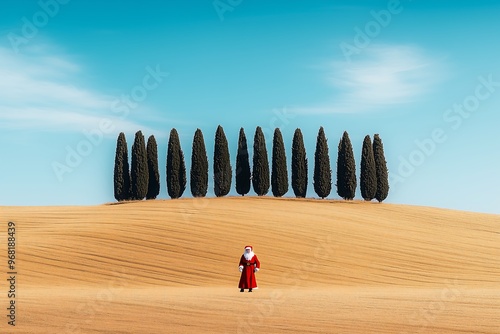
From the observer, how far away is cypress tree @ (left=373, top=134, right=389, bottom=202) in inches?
2345

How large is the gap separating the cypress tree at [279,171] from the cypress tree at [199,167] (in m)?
5.90

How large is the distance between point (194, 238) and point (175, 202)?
16.3 metres

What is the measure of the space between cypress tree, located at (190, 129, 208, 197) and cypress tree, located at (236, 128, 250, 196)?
9.27ft

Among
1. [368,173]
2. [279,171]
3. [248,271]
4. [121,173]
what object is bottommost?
[248,271]

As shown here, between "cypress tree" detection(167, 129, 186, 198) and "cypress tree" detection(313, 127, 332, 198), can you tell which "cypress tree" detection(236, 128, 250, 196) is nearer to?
"cypress tree" detection(167, 129, 186, 198)

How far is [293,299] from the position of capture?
20.9 metres

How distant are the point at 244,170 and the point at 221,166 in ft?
6.72

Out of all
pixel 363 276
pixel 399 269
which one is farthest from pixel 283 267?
pixel 399 269

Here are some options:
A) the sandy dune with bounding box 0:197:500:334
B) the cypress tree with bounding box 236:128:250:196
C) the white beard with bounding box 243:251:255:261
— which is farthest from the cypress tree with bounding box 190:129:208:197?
the white beard with bounding box 243:251:255:261

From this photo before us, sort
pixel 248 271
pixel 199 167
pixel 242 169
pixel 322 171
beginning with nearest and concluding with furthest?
pixel 248 271 → pixel 199 167 → pixel 242 169 → pixel 322 171

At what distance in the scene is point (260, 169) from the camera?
188 ft

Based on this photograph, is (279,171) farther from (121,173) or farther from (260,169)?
(121,173)

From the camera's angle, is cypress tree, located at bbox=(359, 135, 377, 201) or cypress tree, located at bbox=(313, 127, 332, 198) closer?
cypress tree, located at bbox=(313, 127, 332, 198)

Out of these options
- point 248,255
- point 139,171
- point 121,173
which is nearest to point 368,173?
point 139,171
